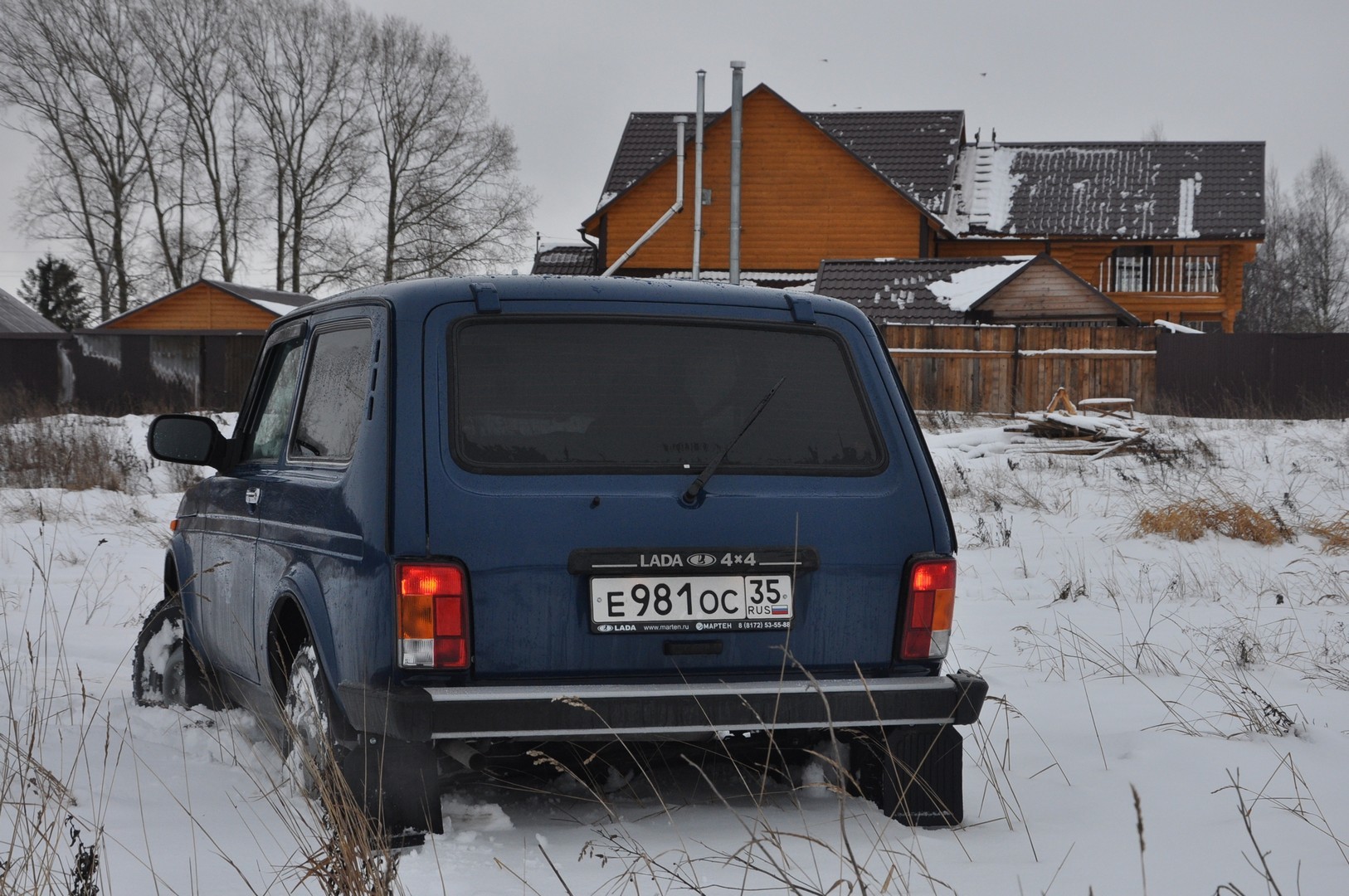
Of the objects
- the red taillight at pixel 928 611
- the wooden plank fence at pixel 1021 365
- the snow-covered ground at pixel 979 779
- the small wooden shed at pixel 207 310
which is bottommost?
the snow-covered ground at pixel 979 779

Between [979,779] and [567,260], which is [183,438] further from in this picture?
[567,260]

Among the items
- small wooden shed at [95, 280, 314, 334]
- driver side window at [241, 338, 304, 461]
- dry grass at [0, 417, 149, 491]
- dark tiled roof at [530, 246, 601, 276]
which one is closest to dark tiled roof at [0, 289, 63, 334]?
small wooden shed at [95, 280, 314, 334]

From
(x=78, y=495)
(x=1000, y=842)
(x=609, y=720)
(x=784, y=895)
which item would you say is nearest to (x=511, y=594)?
(x=609, y=720)

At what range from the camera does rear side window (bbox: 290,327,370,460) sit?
3600 mm

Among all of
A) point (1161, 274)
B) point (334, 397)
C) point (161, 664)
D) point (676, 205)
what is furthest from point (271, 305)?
point (334, 397)

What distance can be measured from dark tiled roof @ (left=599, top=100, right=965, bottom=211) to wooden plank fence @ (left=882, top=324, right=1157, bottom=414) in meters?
13.6

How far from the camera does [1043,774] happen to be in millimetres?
4320

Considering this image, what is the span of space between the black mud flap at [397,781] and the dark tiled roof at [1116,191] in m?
36.6

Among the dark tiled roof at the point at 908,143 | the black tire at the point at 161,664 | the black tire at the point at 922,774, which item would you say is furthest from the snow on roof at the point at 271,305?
the black tire at the point at 922,774

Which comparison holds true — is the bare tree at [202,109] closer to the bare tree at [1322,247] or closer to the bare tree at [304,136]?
the bare tree at [304,136]

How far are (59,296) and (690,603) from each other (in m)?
67.4

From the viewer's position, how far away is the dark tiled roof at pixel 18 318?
50.5 metres

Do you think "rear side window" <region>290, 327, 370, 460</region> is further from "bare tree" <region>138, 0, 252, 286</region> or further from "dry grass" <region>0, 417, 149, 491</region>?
"bare tree" <region>138, 0, 252, 286</region>

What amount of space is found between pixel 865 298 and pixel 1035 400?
16.9 ft
